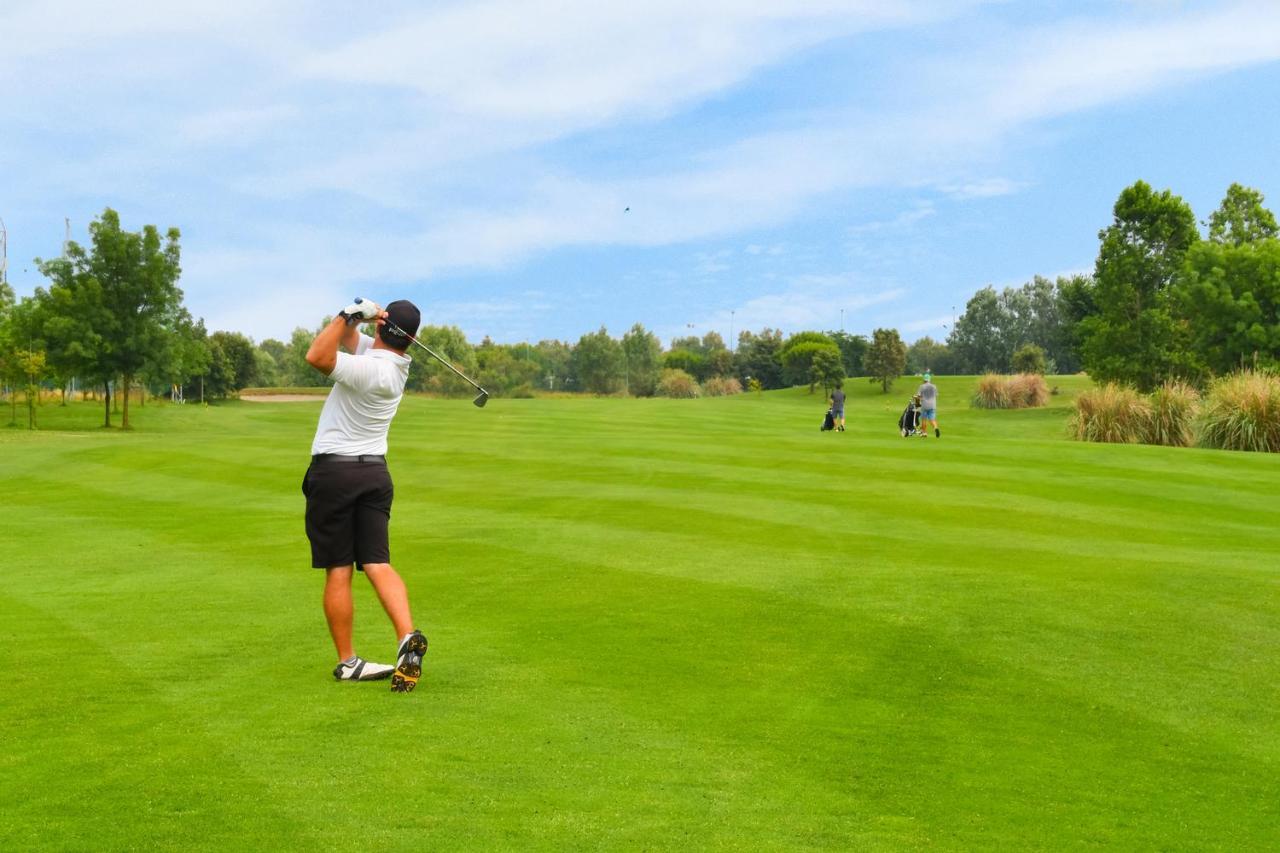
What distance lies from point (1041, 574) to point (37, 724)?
9063 millimetres

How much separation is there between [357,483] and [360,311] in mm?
1119

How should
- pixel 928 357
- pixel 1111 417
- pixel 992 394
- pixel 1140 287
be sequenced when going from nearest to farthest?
1. pixel 1111 417
2. pixel 1140 287
3. pixel 992 394
4. pixel 928 357

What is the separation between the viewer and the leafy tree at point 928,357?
496 feet

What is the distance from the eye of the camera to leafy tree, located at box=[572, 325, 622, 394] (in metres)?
127

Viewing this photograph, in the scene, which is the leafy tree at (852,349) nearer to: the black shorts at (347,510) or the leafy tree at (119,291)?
the leafy tree at (119,291)

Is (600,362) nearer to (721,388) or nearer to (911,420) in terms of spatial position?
(721,388)

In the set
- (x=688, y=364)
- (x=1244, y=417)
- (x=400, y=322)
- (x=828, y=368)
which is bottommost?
(x=1244, y=417)

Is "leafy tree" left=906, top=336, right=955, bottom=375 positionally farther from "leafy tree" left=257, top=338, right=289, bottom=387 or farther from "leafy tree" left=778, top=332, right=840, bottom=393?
"leafy tree" left=257, top=338, right=289, bottom=387

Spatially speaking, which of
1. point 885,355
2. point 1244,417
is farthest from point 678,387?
point 1244,417

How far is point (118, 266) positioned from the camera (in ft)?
168

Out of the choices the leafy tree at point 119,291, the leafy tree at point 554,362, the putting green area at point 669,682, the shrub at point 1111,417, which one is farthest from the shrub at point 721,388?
the putting green area at point 669,682

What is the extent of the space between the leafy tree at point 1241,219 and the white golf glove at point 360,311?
8586 cm

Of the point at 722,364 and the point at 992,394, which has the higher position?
the point at 722,364

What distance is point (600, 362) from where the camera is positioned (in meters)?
128
